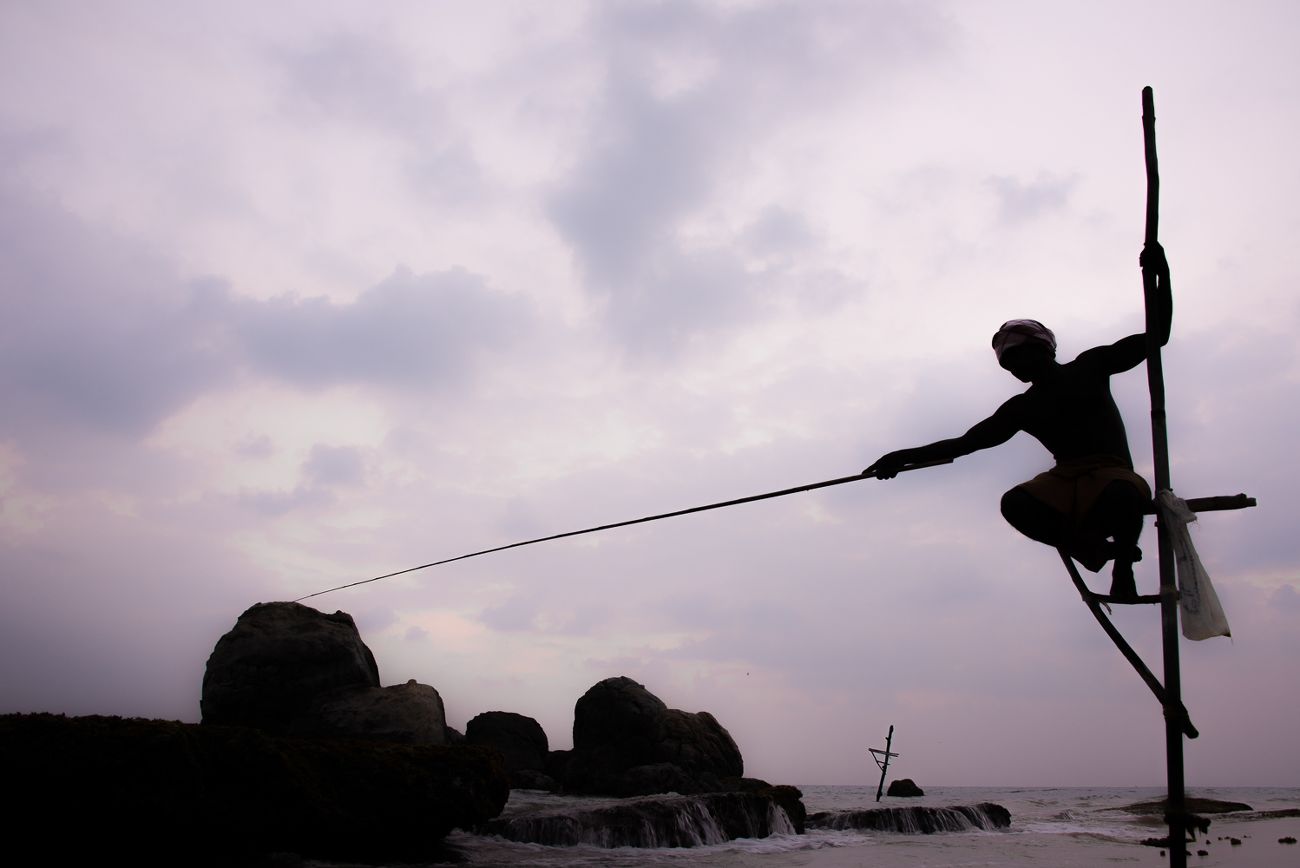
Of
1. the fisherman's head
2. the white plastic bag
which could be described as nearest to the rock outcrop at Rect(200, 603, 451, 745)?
the fisherman's head

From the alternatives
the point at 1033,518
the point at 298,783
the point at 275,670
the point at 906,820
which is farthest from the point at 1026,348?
the point at 906,820

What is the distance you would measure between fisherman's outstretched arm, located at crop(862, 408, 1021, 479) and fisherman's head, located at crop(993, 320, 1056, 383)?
0.20 m

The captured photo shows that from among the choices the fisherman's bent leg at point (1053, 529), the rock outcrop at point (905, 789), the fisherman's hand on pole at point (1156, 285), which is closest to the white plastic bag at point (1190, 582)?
the fisherman's bent leg at point (1053, 529)

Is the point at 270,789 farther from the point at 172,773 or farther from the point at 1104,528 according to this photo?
the point at 1104,528

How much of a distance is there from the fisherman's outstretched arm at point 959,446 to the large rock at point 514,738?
25.3m

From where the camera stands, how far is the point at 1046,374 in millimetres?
5281

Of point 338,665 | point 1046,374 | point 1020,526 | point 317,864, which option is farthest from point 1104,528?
point 338,665

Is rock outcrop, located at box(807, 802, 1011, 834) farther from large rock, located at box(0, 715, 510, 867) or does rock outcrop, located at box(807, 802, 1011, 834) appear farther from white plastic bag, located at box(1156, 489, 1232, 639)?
white plastic bag, located at box(1156, 489, 1232, 639)

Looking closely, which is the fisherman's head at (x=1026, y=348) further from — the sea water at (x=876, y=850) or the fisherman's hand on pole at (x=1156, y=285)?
the sea water at (x=876, y=850)

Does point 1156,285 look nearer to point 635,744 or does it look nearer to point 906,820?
point 906,820

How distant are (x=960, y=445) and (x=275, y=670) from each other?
1865cm

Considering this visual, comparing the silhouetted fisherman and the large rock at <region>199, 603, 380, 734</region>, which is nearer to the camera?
the silhouetted fisherman

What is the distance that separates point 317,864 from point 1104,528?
11.0 meters

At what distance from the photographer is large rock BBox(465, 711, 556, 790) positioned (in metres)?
29.5
